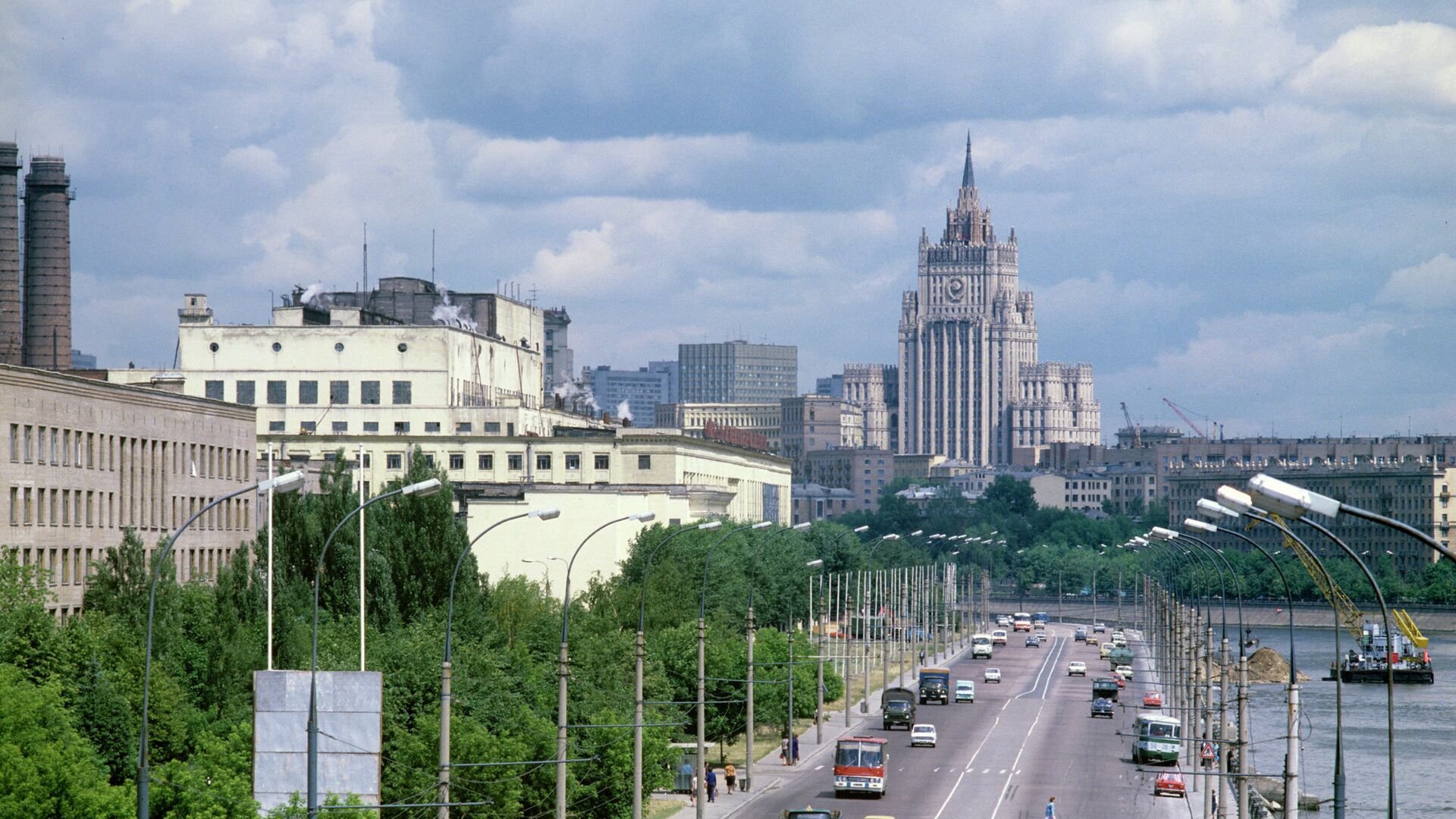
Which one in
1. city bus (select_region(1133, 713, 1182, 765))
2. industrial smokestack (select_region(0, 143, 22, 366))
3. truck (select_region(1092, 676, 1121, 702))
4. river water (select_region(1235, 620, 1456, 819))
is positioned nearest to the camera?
city bus (select_region(1133, 713, 1182, 765))

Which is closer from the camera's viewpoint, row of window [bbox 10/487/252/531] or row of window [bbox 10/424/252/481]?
row of window [bbox 10/487/252/531]

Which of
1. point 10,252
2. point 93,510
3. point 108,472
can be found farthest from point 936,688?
point 10,252

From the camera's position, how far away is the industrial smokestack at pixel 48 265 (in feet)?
517

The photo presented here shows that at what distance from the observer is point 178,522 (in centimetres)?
10288

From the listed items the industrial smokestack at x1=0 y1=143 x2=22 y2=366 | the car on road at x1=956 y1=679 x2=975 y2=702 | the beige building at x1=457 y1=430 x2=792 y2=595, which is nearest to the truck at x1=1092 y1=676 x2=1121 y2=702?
the car on road at x1=956 y1=679 x2=975 y2=702

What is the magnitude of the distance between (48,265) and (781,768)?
84419 mm

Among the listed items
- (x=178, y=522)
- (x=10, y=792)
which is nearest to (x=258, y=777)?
(x=10, y=792)

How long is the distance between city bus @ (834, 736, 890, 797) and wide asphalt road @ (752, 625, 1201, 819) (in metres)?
0.46

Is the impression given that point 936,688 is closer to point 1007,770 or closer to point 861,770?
point 1007,770

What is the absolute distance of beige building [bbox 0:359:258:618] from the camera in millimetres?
86375

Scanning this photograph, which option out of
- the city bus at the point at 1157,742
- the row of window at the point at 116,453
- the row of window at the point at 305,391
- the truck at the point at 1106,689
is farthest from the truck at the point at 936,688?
the row of window at the point at 305,391

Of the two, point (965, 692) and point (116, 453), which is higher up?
point (116, 453)

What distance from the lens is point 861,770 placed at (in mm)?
81062

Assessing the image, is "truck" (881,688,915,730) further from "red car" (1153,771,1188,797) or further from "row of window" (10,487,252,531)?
"row of window" (10,487,252,531)
